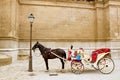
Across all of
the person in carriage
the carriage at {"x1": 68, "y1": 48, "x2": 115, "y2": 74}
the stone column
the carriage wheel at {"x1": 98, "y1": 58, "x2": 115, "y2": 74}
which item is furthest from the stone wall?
the carriage wheel at {"x1": 98, "y1": 58, "x2": 115, "y2": 74}

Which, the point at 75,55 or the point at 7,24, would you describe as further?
the point at 7,24

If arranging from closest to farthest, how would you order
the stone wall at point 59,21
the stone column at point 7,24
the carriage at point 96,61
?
the carriage at point 96,61, the stone column at point 7,24, the stone wall at point 59,21

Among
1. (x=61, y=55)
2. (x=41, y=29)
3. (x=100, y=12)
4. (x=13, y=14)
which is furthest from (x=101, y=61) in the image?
(x=100, y=12)

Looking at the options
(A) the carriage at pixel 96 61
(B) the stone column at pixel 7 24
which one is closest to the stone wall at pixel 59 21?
(B) the stone column at pixel 7 24

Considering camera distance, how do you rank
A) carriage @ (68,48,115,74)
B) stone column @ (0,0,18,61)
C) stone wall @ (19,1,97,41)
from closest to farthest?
carriage @ (68,48,115,74) < stone column @ (0,0,18,61) < stone wall @ (19,1,97,41)

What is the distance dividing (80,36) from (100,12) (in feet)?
9.77

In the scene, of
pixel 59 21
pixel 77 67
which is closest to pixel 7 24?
pixel 59 21

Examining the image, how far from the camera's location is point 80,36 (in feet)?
56.5

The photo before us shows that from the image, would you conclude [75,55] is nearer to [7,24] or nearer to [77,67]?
[77,67]

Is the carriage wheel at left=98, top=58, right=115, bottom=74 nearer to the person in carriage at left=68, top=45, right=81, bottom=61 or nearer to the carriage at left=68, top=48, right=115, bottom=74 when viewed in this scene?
the carriage at left=68, top=48, right=115, bottom=74

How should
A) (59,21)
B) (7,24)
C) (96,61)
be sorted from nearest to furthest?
1. (96,61)
2. (7,24)
3. (59,21)

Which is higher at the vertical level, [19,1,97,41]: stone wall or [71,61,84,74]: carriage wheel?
[19,1,97,41]: stone wall

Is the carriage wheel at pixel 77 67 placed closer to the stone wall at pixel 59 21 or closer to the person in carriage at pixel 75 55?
the person in carriage at pixel 75 55

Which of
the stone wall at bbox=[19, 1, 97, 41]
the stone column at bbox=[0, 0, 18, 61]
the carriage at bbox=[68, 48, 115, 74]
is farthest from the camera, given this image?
the stone wall at bbox=[19, 1, 97, 41]
